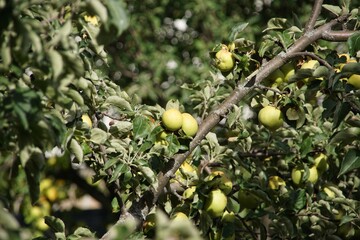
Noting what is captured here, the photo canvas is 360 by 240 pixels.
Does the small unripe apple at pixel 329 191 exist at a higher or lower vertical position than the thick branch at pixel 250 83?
lower

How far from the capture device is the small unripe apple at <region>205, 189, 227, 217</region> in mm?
1836

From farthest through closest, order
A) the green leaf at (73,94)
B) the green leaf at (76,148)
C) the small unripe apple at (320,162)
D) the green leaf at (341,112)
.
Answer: the small unripe apple at (320,162) → the green leaf at (341,112) → the green leaf at (76,148) → the green leaf at (73,94)

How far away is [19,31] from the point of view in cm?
113

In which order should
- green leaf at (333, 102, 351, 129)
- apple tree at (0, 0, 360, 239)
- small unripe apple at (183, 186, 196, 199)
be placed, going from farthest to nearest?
small unripe apple at (183, 186, 196, 199)
green leaf at (333, 102, 351, 129)
apple tree at (0, 0, 360, 239)

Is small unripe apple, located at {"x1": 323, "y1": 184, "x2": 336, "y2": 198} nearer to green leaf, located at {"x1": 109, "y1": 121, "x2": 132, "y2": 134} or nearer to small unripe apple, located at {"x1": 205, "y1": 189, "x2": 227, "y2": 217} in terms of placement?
small unripe apple, located at {"x1": 205, "y1": 189, "x2": 227, "y2": 217}

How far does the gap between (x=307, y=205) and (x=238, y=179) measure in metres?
0.29

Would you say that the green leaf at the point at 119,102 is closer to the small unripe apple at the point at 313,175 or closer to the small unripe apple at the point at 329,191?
the small unripe apple at the point at 313,175

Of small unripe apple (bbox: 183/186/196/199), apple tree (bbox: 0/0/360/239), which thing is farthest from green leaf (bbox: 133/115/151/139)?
small unripe apple (bbox: 183/186/196/199)

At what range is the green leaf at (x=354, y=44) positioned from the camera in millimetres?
1626

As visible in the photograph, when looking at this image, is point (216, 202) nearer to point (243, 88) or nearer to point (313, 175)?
point (243, 88)

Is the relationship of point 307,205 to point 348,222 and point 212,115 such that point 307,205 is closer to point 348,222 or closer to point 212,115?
point 348,222

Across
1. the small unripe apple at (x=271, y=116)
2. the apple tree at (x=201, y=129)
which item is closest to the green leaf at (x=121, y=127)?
the apple tree at (x=201, y=129)

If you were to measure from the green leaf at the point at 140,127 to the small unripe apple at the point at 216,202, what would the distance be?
0.80ft

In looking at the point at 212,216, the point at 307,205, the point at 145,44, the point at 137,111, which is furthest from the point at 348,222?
the point at 145,44
